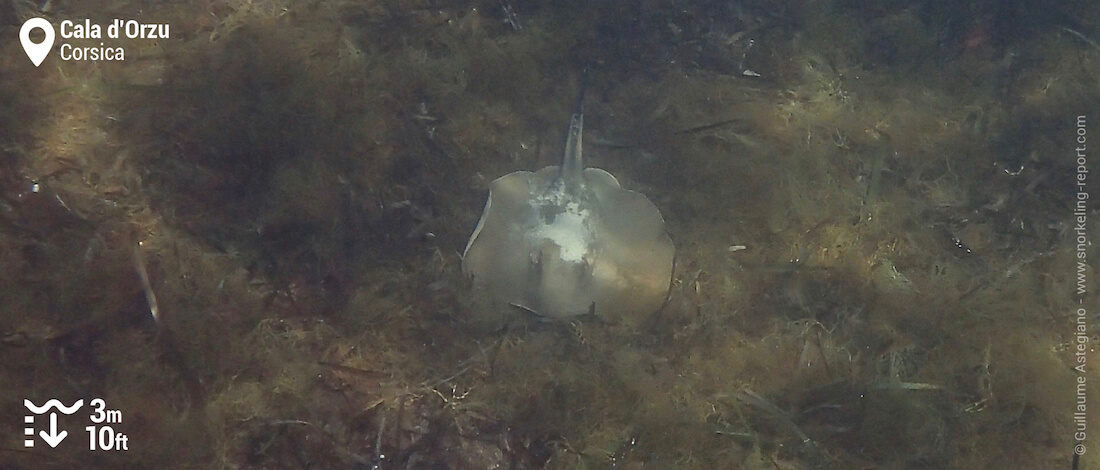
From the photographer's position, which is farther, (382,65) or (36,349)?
(382,65)

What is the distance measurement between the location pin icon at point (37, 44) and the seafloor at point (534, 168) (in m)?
0.04

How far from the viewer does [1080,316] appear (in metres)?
2.81

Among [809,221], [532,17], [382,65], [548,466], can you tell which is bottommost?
[548,466]

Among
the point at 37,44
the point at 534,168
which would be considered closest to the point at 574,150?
the point at 534,168

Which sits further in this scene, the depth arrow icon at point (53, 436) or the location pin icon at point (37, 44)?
the location pin icon at point (37, 44)

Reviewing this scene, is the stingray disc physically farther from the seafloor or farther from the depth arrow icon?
the depth arrow icon

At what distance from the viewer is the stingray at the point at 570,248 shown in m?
2.67

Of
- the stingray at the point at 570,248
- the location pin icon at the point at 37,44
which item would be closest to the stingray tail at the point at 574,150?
the stingray at the point at 570,248

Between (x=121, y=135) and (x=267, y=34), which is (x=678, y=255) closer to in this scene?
(x=267, y=34)

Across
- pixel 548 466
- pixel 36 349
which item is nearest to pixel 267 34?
pixel 36 349

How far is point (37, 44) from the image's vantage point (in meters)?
2.91

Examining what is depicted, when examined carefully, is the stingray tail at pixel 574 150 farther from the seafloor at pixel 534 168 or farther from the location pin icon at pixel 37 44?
the location pin icon at pixel 37 44

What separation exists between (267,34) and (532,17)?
3.74 ft

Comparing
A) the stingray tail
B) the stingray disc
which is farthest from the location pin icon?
the stingray tail
